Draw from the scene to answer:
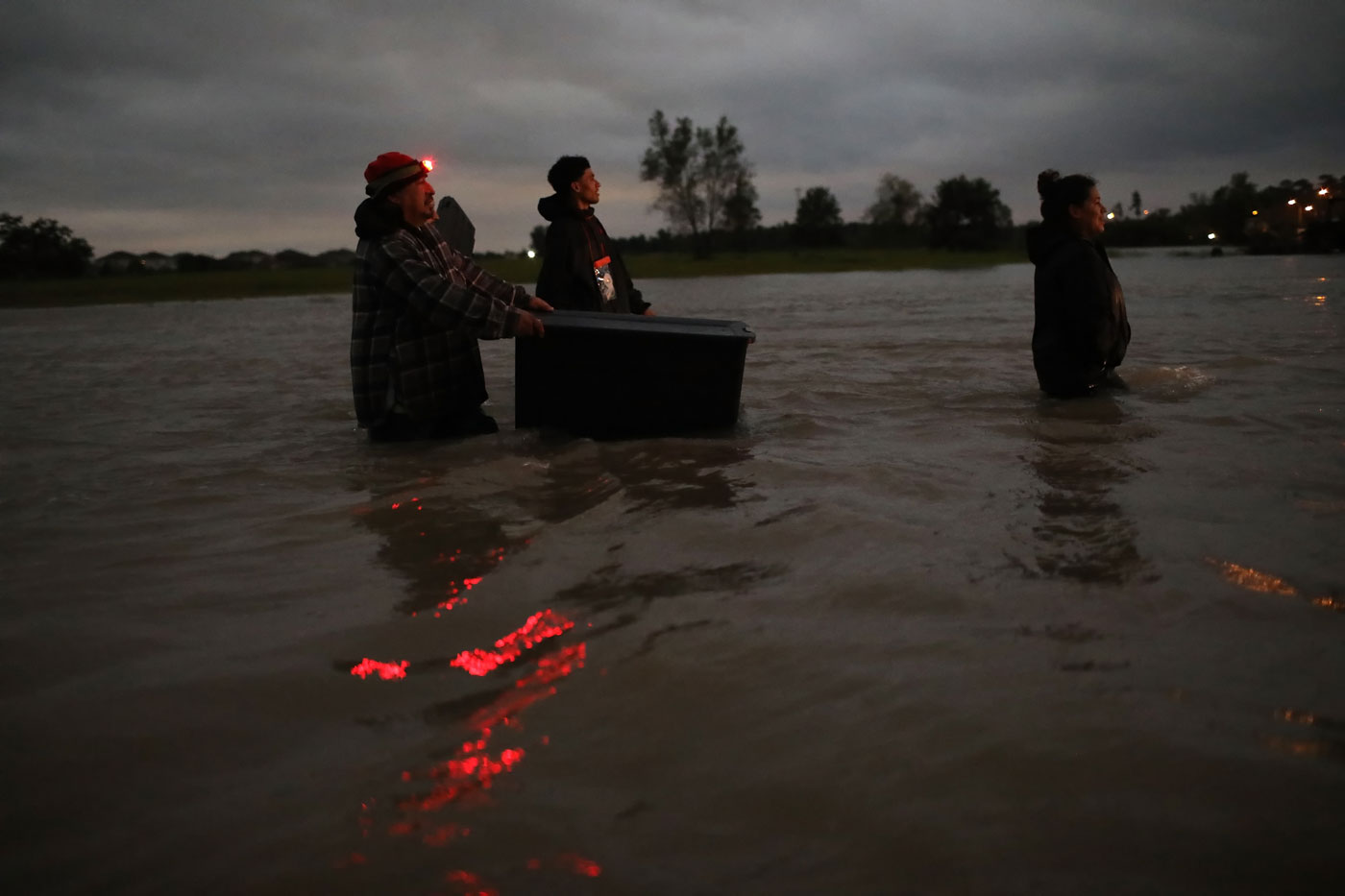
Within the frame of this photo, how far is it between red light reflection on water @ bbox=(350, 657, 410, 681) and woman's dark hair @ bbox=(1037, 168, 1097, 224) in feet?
17.9

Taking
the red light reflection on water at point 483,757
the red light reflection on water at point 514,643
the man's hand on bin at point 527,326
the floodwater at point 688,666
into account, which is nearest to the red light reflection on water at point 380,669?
the floodwater at point 688,666

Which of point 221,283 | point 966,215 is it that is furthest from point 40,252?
point 966,215

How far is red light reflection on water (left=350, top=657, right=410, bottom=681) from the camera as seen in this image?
8.48 feet

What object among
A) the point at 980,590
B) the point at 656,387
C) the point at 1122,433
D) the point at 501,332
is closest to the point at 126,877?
the point at 980,590

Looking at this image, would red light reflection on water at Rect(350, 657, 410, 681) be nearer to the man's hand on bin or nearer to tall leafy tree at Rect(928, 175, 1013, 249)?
the man's hand on bin

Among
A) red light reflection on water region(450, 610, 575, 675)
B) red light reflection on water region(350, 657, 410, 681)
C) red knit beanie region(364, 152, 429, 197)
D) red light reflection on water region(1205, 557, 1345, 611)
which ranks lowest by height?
red light reflection on water region(350, 657, 410, 681)

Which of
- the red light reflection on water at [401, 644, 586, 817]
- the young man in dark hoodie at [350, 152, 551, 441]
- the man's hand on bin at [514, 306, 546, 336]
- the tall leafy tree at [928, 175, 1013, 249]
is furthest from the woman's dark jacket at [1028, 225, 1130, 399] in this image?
the tall leafy tree at [928, 175, 1013, 249]

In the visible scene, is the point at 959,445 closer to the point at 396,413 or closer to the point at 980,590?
the point at 980,590

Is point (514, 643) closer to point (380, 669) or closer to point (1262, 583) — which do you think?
point (380, 669)

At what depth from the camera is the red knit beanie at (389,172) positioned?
17.7 ft

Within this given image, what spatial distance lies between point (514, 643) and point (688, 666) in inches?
20.5

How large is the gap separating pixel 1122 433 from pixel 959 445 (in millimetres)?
934

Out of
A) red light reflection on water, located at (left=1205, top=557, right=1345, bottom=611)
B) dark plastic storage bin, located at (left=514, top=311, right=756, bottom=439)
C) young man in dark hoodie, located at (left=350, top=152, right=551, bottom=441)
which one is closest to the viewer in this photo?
red light reflection on water, located at (left=1205, top=557, right=1345, bottom=611)

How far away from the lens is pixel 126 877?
1.78m
